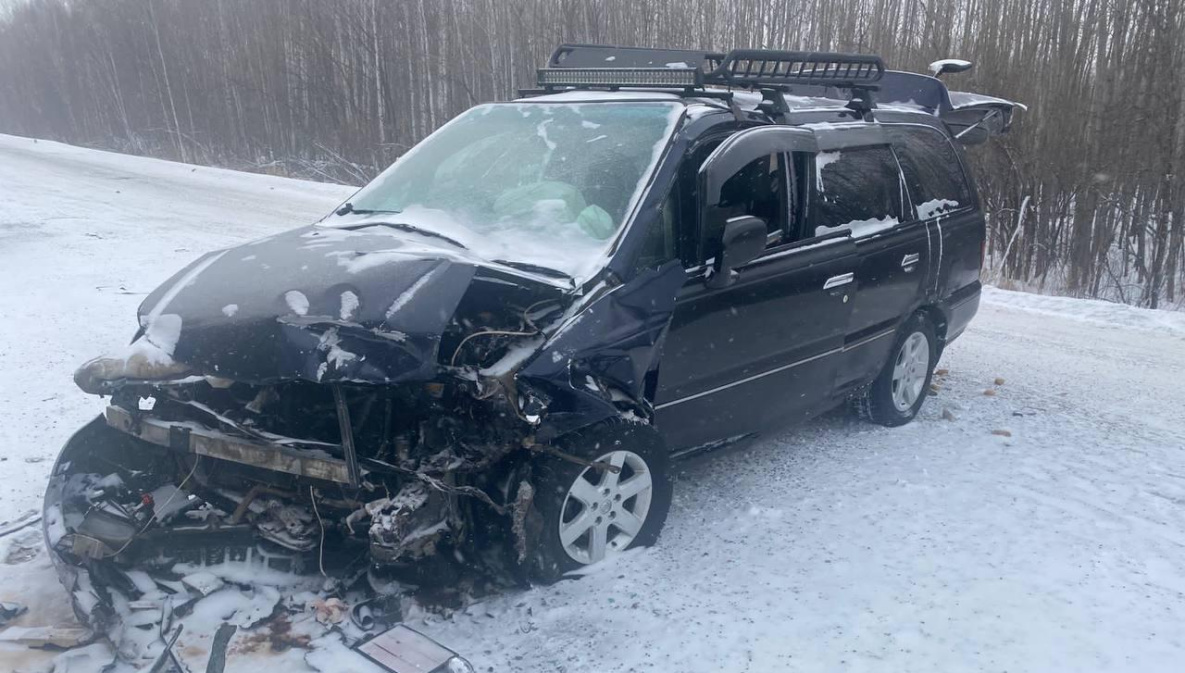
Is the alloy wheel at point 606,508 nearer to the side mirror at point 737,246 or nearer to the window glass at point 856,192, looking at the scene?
the side mirror at point 737,246

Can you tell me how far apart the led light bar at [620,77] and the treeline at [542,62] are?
8.18 m

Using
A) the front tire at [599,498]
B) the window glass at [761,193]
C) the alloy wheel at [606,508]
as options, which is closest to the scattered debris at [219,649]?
the front tire at [599,498]

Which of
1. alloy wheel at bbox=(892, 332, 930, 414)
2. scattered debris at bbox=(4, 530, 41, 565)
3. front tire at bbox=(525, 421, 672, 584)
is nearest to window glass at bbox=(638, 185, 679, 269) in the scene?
front tire at bbox=(525, 421, 672, 584)

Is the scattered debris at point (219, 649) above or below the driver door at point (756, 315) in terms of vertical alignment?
below

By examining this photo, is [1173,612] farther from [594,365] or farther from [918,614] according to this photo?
[594,365]

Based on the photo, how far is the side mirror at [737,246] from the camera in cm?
Answer: 380

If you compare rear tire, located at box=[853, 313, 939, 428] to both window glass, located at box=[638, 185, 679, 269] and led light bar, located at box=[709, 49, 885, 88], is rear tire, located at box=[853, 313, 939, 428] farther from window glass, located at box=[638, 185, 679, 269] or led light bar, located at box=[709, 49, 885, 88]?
window glass, located at box=[638, 185, 679, 269]

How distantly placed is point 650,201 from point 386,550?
1.83 meters

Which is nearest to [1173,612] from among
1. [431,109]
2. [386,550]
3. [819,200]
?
[819,200]

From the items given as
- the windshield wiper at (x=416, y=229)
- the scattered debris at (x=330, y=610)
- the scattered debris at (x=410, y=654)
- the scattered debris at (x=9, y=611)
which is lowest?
the scattered debris at (x=410, y=654)

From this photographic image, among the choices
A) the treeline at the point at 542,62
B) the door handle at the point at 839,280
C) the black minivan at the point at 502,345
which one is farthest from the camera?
the treeline at the point at 542,62

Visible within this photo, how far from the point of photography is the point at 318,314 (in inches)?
122

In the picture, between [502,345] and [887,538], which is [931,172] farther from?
[502,345]

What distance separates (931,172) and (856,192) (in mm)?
1036
